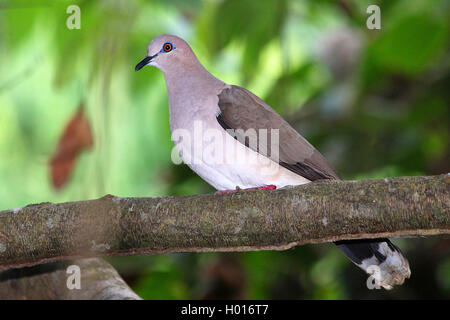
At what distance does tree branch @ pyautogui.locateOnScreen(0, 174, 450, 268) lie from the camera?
2.17 metres

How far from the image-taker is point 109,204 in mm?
2508

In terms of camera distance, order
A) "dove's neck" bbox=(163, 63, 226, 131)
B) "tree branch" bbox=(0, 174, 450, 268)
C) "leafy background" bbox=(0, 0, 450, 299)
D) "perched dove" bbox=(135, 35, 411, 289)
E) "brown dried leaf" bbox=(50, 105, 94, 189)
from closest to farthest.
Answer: "tree branch" bbox=(0, 174, 450, 268), "brown dried leaf" bbox=(50, 105, 94, 189), "perched dove" bbox=(135, 35, 411, 289), "dove's neck" bbox=(163, 63, 226, 131), "leafy background" bbox=(0, 0, 450, 299)

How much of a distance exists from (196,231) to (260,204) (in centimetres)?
27

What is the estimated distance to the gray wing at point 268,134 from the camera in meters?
3.06

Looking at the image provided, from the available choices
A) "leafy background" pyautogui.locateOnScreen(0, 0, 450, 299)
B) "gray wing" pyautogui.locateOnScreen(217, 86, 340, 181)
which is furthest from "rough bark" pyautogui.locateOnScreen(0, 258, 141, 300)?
"gray wing" pyautogui.locateOnScreen(217, 86, 340, 181)

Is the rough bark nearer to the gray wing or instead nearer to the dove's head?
the gray wing

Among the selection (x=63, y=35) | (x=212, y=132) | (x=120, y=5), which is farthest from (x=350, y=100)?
(x=120, y=5)

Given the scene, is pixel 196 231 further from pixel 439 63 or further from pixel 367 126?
pixel 439 63

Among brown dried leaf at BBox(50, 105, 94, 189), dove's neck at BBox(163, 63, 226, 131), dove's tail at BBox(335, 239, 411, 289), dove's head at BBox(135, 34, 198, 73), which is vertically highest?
dove's head at BBox(135, 34, 198, 73)

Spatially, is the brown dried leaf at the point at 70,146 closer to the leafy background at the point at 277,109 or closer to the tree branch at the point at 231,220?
the tree branch at the point at 231,220

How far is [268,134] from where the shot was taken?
3135mm

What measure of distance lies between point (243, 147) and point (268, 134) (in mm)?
185

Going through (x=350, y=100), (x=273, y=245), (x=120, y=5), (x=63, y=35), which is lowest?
(x=273, y=245)

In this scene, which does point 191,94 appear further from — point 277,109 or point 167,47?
point 277,109
